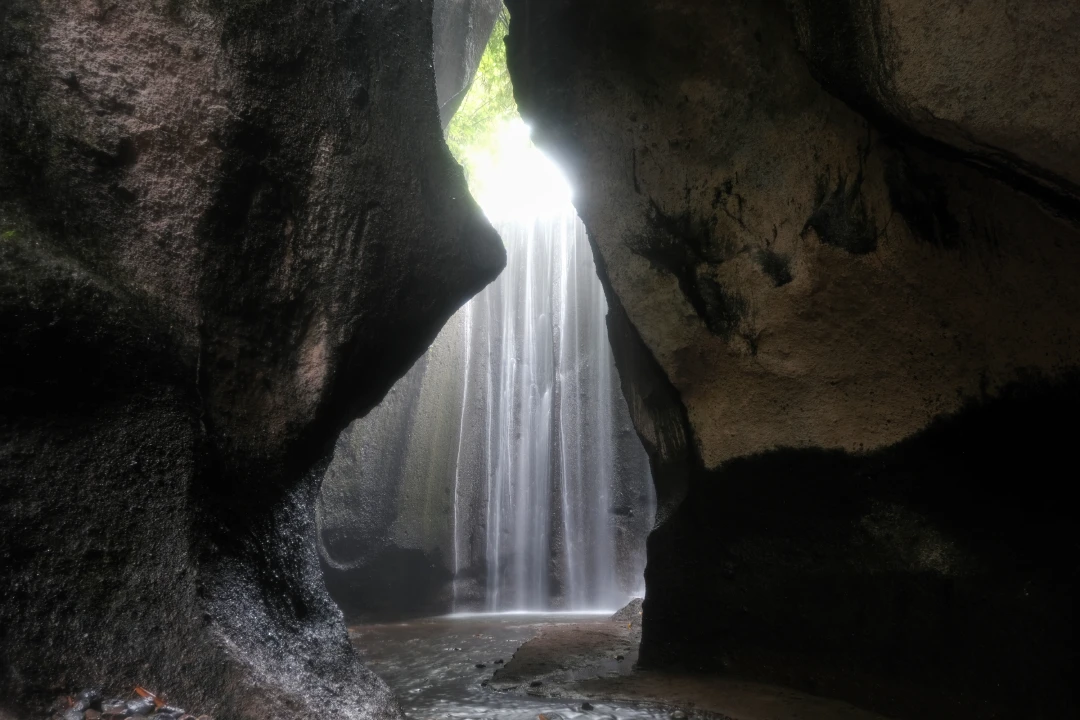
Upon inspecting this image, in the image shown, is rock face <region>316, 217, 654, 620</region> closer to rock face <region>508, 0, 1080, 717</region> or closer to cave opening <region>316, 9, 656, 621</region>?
cave opening <region>316, 9, 656, 621</region>

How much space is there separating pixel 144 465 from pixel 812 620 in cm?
413

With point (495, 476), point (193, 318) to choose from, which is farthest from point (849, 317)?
point (495, 476)

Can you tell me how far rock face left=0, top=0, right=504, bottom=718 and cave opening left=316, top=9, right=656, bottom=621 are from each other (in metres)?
7.11

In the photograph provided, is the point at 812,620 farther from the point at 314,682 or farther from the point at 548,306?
the point at 548,306

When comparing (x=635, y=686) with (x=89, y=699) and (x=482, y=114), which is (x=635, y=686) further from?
(x=482, y=114)

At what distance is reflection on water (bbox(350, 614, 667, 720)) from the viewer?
3.93 m

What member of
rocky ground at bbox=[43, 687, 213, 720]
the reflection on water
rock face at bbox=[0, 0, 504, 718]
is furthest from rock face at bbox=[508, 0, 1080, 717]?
rocky ground at bbox=[43, 687, 213, 720]

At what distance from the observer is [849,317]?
4301 mm

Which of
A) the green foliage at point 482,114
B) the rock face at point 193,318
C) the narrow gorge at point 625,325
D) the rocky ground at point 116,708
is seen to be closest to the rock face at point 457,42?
the green foliage at point 482,114

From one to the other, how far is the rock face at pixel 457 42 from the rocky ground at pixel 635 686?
8186mm

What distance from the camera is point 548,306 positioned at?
1423cm

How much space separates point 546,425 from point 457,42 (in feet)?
22.6

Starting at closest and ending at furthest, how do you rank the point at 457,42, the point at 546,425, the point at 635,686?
the point at 635,686 → the point at 457,42 → the point at 546,425

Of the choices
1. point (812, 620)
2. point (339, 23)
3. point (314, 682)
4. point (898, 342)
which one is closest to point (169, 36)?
point (339, 23)
